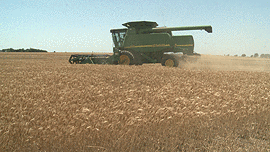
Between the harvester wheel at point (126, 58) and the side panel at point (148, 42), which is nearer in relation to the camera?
the side panel at point (148, 42)

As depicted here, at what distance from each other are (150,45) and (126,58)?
1998 mm

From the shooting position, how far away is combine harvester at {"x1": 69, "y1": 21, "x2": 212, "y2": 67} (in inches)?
589

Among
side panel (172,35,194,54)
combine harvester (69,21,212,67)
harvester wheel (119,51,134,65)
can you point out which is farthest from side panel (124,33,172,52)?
side panel (172,35,194,54)

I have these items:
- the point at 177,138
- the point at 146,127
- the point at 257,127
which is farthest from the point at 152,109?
the point at 257,127

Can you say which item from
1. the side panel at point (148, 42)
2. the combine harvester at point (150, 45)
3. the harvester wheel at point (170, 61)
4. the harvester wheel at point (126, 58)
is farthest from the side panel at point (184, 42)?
the harvester wheel at point (126, 58)

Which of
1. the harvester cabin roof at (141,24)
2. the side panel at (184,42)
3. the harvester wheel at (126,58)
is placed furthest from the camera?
the harvester wheel at (126,58)

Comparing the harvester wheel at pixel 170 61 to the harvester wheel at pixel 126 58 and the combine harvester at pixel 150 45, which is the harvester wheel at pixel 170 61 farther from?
the harvester wheel at pixel 126 58

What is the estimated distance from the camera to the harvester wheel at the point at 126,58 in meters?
15.6

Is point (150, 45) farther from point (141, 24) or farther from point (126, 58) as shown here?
point (126, 58)

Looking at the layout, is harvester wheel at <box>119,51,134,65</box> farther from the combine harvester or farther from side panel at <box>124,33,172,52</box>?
side panel at <box>124,33,172,52</box>

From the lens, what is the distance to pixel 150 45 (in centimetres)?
1520

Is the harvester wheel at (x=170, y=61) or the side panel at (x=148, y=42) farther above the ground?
the side panel at (x=148, y=42)

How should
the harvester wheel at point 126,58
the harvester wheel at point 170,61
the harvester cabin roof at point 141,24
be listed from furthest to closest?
the harvester wheel at point 126,58, the harvester cabin roof at point 141,24, the harvester wheel at point 170,61

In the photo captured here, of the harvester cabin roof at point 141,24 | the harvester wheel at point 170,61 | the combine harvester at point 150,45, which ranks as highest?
the harvester cabin roof at point 141,24
